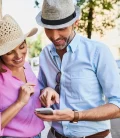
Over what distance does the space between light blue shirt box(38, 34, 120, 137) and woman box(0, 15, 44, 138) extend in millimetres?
178

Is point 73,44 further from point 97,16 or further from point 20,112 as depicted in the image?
point 97,16

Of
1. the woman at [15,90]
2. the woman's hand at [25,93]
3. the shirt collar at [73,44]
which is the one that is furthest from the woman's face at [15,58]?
the shirt collar at [73,44]

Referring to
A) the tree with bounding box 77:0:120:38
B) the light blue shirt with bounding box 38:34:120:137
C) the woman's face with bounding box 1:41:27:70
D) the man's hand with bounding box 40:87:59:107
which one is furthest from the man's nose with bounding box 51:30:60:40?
the tree with bounding box 77:0:120:38

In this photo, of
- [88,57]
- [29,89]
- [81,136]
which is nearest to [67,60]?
[88,57]

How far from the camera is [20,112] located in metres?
2.12

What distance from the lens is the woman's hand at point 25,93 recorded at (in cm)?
202

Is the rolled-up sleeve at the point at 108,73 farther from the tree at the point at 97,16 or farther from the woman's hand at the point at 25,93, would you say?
the tree at the point at 97,16

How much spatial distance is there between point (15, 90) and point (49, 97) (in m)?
0.22

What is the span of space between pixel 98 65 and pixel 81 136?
472 mm

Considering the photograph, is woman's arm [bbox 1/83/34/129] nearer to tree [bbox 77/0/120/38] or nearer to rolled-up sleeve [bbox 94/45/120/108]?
rolled-up sleeve [bbox 94/45/120/108]

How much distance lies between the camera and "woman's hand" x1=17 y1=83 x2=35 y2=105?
2.02 m

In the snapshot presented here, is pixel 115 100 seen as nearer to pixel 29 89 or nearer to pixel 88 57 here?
pixel 88 57

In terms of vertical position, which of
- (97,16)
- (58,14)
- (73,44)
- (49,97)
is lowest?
(97,16)

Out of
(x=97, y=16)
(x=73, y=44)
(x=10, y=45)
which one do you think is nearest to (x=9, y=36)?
Answer: (x=10, y=45)
